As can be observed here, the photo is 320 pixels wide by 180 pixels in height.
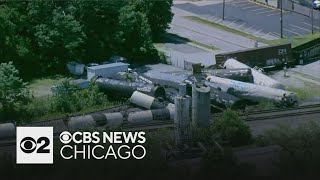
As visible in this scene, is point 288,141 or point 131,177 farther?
point 288,141

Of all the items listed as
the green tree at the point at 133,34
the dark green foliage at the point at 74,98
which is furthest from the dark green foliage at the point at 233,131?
the green tree at the point at 133,34

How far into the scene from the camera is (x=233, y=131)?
11.7 m

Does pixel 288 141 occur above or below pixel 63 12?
below

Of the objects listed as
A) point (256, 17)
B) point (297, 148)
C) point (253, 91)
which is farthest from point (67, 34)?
point (256, 17)

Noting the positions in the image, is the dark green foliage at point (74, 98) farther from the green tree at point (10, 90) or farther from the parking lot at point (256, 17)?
the parking lot at point (256, 17)

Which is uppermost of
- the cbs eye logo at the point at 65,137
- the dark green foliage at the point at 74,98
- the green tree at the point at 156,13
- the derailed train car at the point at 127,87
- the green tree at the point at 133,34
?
the green tree at the point at 156,13

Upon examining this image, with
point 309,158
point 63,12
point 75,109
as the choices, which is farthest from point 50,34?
point 309,158

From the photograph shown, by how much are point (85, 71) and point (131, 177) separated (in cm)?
1020

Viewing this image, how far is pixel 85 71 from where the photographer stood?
19688mm

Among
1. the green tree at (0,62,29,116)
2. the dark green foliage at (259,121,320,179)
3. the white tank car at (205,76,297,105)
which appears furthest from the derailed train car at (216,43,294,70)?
the dark green foliage at (259,121,320,179)

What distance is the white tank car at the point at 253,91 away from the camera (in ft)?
51.6

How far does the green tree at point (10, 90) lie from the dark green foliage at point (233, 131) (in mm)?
5873

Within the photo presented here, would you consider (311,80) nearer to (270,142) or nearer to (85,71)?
(85,71)

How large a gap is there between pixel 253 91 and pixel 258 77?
5.76ft
